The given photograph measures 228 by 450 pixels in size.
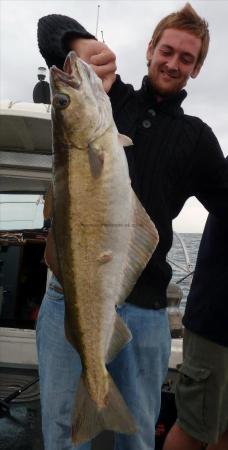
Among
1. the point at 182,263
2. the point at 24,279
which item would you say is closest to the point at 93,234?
the point at 24,279

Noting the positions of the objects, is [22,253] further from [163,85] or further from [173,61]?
[173,61]

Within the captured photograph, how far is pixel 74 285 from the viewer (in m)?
2.14

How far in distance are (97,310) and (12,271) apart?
19.9 ft

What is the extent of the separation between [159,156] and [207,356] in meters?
1.45

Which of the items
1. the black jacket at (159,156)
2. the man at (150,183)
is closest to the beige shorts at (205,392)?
the man at (150,183)

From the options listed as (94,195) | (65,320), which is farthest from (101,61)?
(65,320)

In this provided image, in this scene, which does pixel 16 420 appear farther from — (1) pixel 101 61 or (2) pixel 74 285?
(1) pixel 101 61

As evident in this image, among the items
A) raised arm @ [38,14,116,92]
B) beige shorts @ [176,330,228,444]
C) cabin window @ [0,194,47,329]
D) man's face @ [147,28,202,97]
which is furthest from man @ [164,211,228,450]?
cabin window @ [0,194,47,329]

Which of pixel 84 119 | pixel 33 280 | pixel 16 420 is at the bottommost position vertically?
pixel 16 420

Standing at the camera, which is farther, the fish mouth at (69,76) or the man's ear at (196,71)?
the man's ear at (196,71)

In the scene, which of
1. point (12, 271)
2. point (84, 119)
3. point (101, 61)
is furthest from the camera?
point (12, 271)

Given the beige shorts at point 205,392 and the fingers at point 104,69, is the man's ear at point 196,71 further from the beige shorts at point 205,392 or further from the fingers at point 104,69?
the beige shorts at point 205,392

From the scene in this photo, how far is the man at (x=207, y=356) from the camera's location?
3.10 metres

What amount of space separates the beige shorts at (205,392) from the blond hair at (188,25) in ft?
5.81
